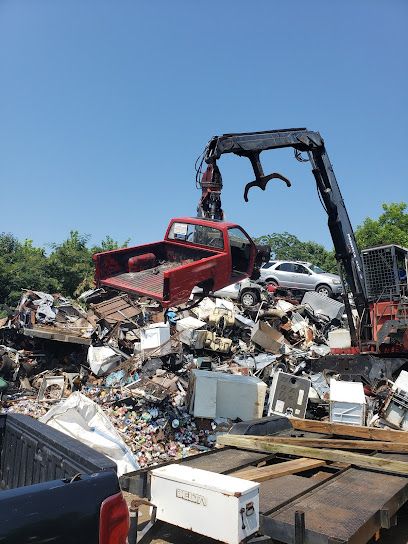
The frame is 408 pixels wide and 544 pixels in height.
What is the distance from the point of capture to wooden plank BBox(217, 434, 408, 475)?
14.4 feet

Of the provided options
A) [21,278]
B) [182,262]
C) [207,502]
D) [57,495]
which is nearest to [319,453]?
[207,502]

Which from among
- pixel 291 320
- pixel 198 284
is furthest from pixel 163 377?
pixel 291 320

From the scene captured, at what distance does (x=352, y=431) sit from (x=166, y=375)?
15.4ft

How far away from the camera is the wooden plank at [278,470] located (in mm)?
4191

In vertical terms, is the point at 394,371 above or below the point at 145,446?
above

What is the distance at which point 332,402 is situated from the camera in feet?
26.4

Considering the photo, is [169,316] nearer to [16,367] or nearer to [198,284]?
[16,367]

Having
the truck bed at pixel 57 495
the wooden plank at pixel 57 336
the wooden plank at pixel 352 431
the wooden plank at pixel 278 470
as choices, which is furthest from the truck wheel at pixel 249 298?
the truck bed at pixel 57 495

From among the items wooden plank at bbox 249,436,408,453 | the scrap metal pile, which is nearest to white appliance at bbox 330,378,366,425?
the scrap metal pile

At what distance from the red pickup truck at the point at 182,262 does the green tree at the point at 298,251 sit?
1170 inches

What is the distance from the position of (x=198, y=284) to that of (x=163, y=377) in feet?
13.0

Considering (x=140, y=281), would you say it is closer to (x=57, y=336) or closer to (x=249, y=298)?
(x=57, y=336)

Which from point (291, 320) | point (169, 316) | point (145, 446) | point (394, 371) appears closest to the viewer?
point (145, 446)

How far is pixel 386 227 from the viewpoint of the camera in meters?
28.6
